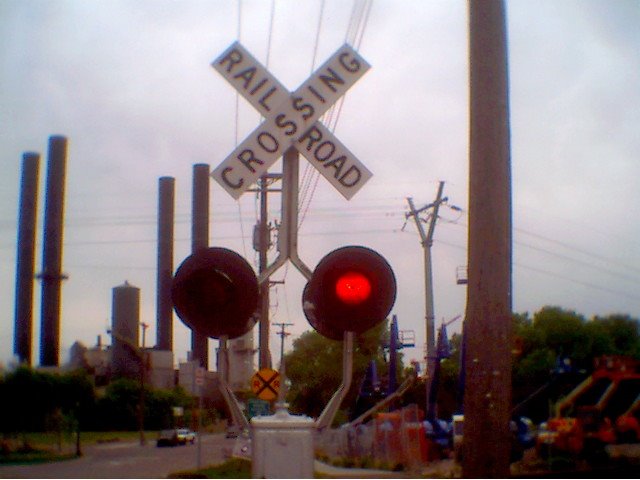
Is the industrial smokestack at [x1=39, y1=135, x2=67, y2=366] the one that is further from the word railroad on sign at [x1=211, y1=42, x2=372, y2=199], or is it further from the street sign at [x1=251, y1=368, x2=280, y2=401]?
the word railroad on sign at [x1=211, y1=42, x2=372, y2=199]

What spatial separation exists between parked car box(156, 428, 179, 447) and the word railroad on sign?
49.4 metres

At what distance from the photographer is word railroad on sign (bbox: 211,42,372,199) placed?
13.0 ft

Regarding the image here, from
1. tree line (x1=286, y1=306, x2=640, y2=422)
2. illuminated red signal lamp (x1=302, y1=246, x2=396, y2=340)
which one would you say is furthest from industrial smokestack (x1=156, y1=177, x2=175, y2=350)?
illuminated red signal lamp (x1=302, y1=246, x2=396, y2=340)

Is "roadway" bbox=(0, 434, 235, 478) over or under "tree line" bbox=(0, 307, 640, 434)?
under

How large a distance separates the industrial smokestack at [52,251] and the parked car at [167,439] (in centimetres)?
830

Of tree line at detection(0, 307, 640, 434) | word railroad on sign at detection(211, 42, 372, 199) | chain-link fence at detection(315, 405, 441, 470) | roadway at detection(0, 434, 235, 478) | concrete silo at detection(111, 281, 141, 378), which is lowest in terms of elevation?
roadway at detection(0, 434, 235, 478)

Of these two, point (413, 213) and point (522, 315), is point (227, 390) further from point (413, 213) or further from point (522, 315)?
point (522, 315)

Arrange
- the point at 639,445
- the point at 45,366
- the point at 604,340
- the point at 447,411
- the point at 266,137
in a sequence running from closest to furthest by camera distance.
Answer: the point at 266,137 < the point at 639,445 < the point at 604,340 < the point at 447,411 < the point at 45,366

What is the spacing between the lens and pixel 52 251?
5244 cm

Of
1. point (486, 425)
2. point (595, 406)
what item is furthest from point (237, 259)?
point (595, 406)

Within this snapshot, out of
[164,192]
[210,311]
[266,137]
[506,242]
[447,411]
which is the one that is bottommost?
[447,411]

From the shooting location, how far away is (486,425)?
4637mm

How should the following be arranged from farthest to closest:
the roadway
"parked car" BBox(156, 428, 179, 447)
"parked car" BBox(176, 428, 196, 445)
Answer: "parked car" BBox(176, 428, 196, 445)
"parked car" BBox(156, 428, 179, 447)
the roadway

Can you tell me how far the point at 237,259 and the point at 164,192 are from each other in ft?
177
